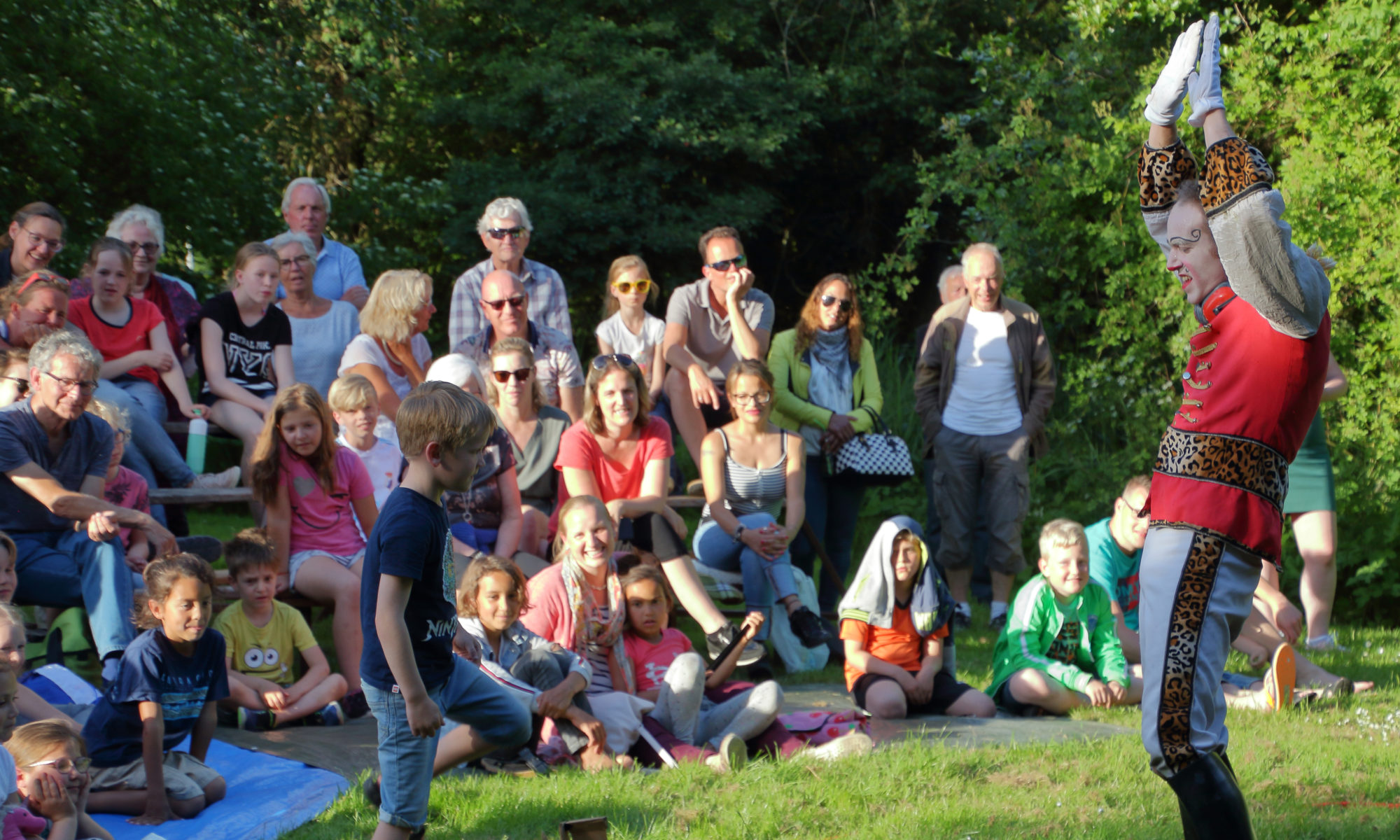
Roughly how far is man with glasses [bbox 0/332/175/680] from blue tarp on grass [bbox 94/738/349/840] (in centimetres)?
68

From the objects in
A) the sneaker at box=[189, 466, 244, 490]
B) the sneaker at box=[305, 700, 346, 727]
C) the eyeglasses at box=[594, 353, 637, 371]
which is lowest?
the sneaker at box=[305, 700, 346, 727]

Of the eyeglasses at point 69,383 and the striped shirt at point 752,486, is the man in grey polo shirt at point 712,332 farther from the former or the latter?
the eyeglasses at point 69,383

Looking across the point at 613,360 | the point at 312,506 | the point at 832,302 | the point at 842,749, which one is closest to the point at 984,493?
the point at 832,302

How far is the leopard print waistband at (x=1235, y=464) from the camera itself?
3035mm

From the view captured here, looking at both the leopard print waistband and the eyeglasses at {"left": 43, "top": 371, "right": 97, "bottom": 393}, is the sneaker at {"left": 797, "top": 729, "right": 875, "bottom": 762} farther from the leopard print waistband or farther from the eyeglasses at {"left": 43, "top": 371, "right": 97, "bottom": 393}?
the eyeglasses at {"left": 43, "top": 371, "right": 97, "bottom": 393}

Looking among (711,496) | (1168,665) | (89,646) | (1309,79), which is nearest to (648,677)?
(711,496)

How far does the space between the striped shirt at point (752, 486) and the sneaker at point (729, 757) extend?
2101mm

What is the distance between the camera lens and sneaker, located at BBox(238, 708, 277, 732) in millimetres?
5055

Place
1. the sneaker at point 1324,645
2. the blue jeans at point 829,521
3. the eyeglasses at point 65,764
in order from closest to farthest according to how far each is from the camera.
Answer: the eyeglasses at point 65,764 < the sneaker at point 1324,645 < the blue jeans at point 829,521

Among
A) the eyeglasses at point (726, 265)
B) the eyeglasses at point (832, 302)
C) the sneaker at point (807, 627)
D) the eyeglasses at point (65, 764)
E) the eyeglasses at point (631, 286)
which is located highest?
the eyeglasses at point (726, 265)

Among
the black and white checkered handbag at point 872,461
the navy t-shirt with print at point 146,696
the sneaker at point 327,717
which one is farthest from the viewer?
the black and white checkered handbag at point 872,461

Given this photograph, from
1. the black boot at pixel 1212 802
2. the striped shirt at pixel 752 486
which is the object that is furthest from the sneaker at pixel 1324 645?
the black boot at pixel 1212 802

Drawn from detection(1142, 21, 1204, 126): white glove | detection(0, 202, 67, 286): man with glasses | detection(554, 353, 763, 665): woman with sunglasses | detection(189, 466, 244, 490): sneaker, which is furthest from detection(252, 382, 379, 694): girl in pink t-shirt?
detection(1142, 21, 1204, 126): white glove

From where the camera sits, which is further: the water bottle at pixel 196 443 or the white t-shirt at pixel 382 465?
the water bottle at pixel 196 443
